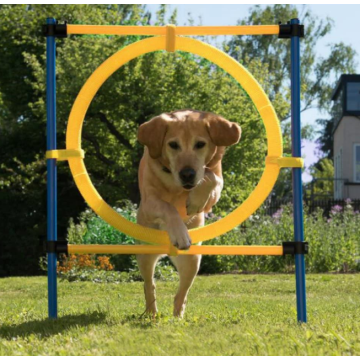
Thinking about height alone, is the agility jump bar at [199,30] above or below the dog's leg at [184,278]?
above

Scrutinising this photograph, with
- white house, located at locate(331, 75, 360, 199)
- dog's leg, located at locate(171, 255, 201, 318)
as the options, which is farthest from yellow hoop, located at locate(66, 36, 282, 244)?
white house, located at locate(331, 75, 360, 199)

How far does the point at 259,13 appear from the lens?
27.8 metres

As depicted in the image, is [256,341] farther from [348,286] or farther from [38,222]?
[38,222]

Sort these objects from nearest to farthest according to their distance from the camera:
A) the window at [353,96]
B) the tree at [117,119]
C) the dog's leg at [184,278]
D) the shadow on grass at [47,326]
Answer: the shadow on grass at [47,326], the dog's leg at [184,278], the tree at [117,119], the window at [353,96]

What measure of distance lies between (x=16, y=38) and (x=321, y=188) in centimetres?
1853

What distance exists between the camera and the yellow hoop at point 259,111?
5293 millimetres

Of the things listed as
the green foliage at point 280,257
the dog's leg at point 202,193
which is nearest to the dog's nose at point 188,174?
the dog's leg at point 202,193

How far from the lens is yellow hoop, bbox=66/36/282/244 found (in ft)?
17.4

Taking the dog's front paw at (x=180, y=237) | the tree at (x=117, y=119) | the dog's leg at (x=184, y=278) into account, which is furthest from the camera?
the tree at (x=117, y=119)

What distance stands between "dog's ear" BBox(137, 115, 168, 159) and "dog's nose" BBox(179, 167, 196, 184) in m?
0.34

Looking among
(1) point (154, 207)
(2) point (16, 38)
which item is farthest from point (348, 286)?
(2) point (16, 38)

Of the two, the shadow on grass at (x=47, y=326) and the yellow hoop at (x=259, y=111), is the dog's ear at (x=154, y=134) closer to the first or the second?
the yellow hoop at (x=259, y=111)

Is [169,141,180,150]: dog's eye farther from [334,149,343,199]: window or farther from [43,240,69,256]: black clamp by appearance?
[334,149,343,199]: window

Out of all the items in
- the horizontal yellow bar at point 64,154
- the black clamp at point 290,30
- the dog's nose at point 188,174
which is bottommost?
the dog's nose at point 188,174
